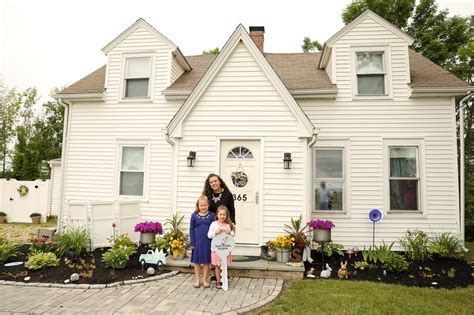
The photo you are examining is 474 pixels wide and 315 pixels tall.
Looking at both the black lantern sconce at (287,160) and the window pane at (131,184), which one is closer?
the black lantern sconce at (287,160)

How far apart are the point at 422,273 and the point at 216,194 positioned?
4651 mm

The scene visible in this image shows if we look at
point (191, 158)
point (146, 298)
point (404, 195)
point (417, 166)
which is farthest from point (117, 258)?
point (417, 166)

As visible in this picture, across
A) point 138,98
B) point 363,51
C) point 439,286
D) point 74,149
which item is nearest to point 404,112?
point 363,51

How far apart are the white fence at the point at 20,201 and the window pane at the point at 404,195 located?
1465cm

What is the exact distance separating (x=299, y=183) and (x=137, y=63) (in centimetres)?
659

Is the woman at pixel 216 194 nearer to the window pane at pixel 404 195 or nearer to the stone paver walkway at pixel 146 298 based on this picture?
the stone paver walkway at pixel 146 298

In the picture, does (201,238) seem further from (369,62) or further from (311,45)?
(311,45)

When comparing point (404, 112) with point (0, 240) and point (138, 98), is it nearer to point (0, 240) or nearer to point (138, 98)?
point (138, 98)

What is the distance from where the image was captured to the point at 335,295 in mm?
4680

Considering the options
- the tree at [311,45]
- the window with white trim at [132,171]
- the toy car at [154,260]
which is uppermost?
the tree at [311,45]

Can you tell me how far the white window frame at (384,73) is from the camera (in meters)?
8.26

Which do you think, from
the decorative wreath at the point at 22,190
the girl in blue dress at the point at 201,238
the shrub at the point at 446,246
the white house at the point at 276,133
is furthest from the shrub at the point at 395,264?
the decorative wreath at the point at 22,190

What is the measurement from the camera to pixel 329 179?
823 centimetres

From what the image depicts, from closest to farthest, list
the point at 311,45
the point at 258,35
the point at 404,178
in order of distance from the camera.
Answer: the point at 404,178 → the point at 258,35 → the point at 311,45
